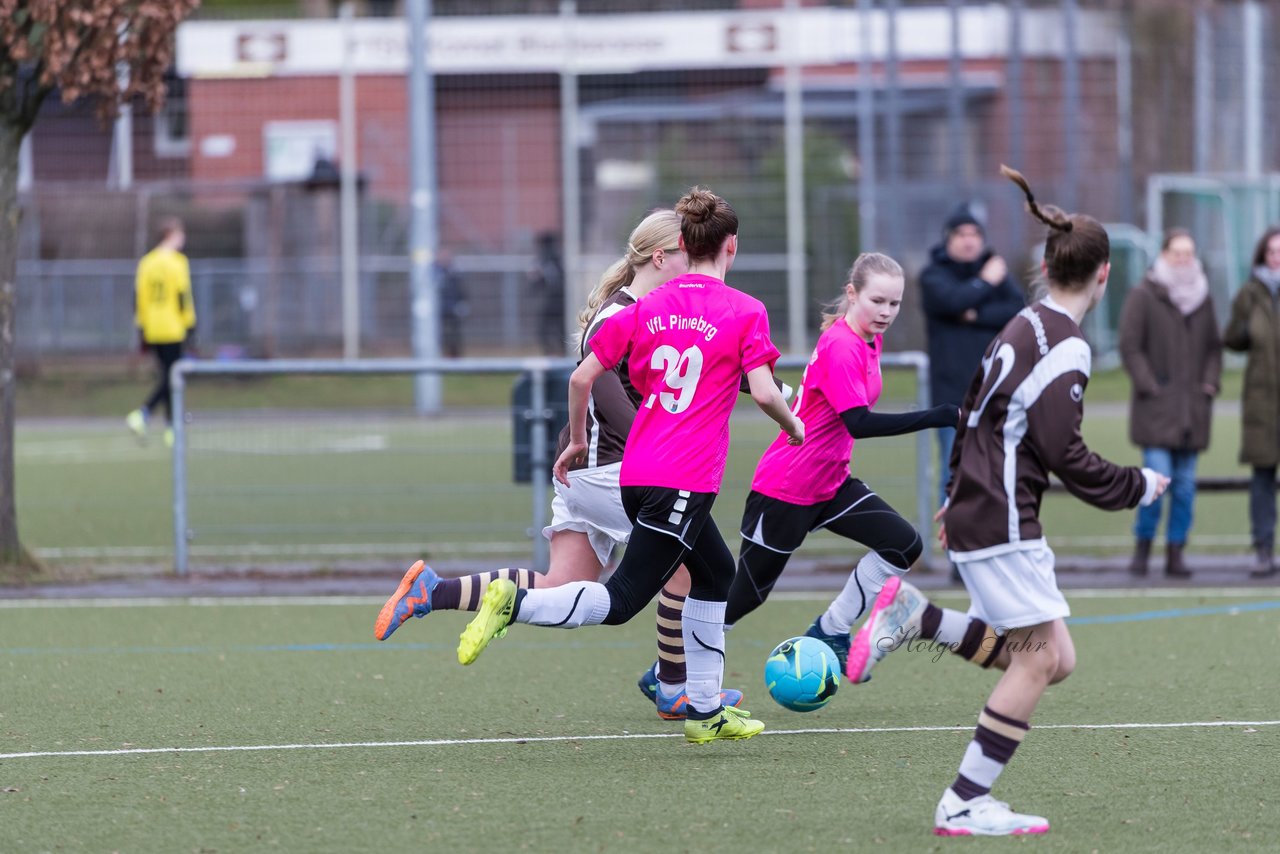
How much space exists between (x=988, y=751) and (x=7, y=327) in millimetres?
7870

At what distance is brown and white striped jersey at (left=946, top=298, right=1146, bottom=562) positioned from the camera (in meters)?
5.14

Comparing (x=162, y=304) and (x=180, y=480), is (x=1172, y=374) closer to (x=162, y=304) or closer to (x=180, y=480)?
(x=180, y=480)

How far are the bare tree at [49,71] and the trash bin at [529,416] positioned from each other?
2850mm

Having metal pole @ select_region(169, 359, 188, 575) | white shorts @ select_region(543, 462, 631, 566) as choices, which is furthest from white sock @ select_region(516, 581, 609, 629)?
metal pole @ select_region(169, 359, 188, 575)

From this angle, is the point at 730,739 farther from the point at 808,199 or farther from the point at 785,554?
the point at 808,199

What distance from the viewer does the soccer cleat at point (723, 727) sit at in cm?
648

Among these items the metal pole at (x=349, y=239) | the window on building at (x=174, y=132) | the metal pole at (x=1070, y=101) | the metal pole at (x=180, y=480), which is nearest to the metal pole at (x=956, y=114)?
the metal pole at (x=1070, y=101)

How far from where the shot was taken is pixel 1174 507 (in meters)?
11.1

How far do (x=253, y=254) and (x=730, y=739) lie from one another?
22.4m

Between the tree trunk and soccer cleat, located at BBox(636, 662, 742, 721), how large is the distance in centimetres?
537

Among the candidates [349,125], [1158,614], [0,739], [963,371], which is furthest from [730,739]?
[349,125]

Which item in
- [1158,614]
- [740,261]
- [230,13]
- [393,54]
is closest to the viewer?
[1158,614]

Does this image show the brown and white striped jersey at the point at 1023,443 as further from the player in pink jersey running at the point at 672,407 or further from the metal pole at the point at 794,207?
the metal pole at the point at 794,207

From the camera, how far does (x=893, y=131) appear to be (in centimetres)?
2583
